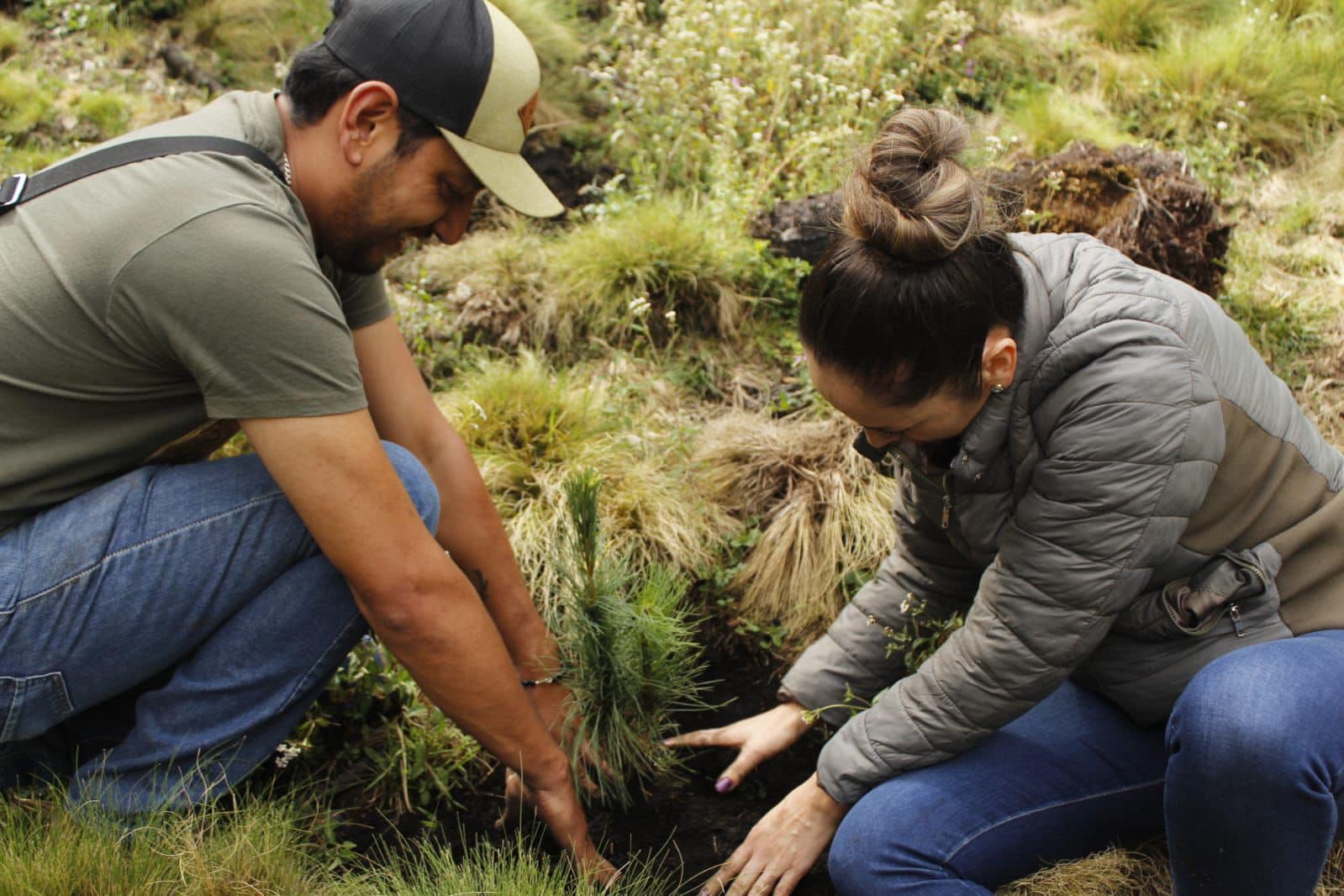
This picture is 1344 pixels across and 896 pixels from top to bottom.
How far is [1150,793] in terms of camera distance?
83.0 inches

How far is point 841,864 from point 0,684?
1.62 meters

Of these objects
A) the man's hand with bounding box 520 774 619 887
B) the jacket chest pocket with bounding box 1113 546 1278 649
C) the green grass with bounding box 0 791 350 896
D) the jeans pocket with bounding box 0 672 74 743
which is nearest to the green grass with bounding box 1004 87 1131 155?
the jacket chest pocket with bounding box 1113 546 1278 649

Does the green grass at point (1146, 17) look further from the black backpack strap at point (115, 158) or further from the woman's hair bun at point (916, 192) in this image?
the black backpack strap at point (115, 158)

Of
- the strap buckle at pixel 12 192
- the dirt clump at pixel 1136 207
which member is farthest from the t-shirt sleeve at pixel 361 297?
the dirt clump at pixel 1136 207

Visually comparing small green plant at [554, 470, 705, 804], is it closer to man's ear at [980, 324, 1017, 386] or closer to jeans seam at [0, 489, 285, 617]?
jeans seam at [0, 489, 285, 617]

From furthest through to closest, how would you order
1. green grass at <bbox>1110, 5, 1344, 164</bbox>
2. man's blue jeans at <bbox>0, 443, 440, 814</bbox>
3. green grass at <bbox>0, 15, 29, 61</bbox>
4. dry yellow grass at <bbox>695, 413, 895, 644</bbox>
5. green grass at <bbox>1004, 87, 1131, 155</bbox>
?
green grass at <bbox>0, 15, 29, 61</bbox> < green grass at <bbox>1110, 5, 1344, 164</bbox> < green grass at <bbox>1004, 87, 1131, 155</bbox> < dry yellow grass at <bbox>695, 413, 895, 644</bbox> < man's blue jeans at <bbox>0, 443, 440, 814</bbox>

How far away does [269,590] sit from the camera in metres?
2.13

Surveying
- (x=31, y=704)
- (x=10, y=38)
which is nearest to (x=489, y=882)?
(x=31, y=704)

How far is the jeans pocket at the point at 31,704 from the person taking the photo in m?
1.99

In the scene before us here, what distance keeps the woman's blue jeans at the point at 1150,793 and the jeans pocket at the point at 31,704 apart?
5.04 feet

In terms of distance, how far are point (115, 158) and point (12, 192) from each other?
225 millimetres

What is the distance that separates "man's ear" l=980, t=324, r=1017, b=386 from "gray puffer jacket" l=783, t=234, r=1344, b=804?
36 millimetres

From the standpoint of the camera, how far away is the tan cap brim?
6.74ft

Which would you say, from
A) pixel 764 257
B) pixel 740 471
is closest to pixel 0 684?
pixel 740 471
